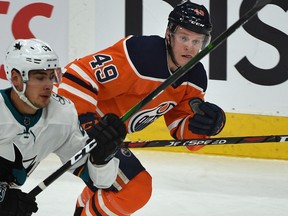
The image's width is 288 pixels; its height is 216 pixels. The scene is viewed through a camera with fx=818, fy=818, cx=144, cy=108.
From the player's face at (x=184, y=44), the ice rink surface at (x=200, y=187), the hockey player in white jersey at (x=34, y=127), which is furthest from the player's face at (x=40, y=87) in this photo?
the ice rink surface at (x=200, y=187)

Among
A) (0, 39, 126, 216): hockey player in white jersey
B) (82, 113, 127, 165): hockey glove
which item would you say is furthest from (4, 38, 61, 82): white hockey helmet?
(82, 113, 127, 165): hockey glove

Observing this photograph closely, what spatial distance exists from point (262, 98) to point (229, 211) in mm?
1042

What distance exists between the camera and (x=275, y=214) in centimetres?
380

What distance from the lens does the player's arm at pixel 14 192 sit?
2545 mm

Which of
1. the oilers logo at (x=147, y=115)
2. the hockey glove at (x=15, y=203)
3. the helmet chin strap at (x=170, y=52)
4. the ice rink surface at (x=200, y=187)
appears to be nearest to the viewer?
the hockey glove at (x=15, y=203)

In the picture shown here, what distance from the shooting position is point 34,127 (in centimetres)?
266

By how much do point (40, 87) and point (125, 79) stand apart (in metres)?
0.62

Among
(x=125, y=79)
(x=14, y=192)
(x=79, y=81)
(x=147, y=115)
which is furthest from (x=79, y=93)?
(x=14, y=192)

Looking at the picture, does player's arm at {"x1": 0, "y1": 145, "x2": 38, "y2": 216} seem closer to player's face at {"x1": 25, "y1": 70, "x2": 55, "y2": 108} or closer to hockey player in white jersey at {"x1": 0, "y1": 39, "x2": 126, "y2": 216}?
hockey player in white jersey at {"x1": 0, "y1": 39, "x2": 126, "y2": 216}

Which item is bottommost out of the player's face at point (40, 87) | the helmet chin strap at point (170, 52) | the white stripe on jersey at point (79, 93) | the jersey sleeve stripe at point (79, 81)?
the white stripe on jersey at point (79, 93)

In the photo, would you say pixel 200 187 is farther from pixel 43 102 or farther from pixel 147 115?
pixel 43 102

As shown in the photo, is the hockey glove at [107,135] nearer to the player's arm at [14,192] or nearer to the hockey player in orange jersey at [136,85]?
the player's arm at [14,192]

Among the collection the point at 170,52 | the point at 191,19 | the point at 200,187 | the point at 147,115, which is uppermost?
the point at 191,19

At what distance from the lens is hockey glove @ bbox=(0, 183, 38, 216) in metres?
2.54
